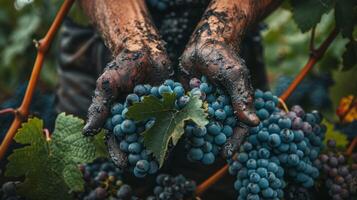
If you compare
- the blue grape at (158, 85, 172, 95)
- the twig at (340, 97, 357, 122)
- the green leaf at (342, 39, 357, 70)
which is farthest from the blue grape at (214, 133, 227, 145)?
the twig at (340, 97, 357, 122)

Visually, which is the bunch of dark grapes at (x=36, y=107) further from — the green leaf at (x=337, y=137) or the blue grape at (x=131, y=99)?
the green leaf at (x=337, y=137)

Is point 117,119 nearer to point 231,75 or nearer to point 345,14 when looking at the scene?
point 231,75

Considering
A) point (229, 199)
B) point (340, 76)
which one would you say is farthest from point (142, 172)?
point (340, 76)

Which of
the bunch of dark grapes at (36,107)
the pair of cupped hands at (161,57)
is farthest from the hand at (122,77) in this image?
the bunch of dark grapes at (36,107)

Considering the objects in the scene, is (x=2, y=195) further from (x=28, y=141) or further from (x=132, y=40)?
(x=132, y=40)

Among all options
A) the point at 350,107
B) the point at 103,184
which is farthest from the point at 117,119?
the point at 350,107

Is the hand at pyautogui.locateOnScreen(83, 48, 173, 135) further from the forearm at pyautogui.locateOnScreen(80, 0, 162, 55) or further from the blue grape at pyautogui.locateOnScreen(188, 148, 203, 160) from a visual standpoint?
the blue grape at pyautogui.locateOnScreen(188, 148, 203, 160)

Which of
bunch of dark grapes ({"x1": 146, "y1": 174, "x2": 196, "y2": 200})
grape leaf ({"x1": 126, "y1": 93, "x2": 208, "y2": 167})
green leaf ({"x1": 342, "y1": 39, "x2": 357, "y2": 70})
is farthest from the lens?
green leaf ({"x1": 342, "y1": 39, "x2": 357, "y2": 70})
